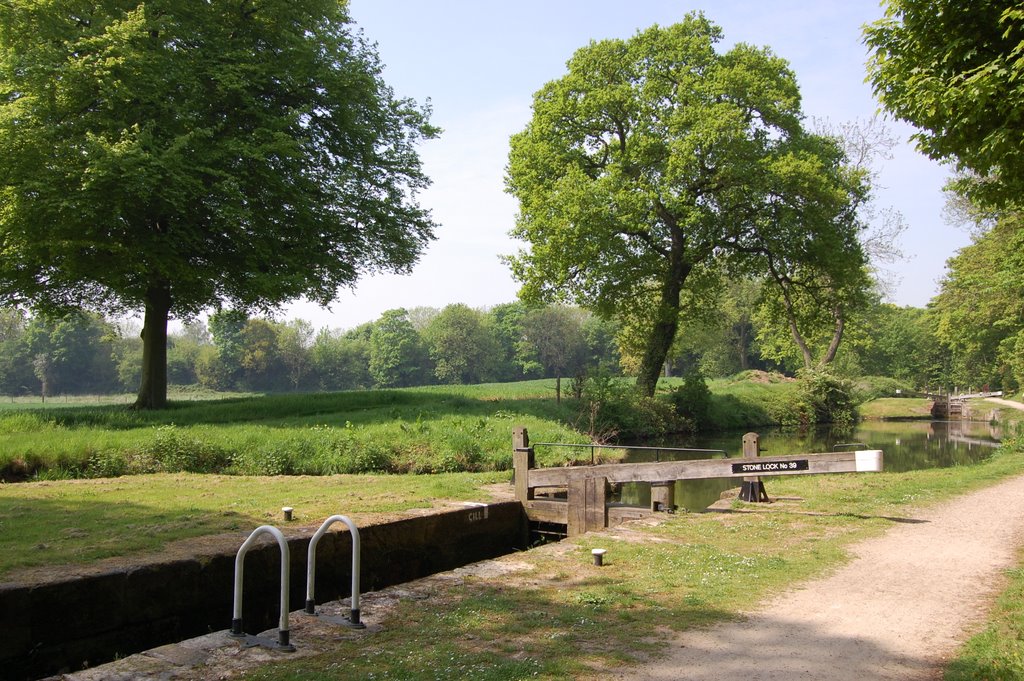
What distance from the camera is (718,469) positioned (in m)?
→ 12.1

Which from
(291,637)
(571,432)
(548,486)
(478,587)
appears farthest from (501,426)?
(291,637)

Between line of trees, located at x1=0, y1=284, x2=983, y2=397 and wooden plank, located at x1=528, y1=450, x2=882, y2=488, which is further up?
line of trees, located at x1=0, y1=284, x2=983, y2=397

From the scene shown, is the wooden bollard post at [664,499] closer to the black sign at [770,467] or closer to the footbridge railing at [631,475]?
the footbridge railing at [631,475]

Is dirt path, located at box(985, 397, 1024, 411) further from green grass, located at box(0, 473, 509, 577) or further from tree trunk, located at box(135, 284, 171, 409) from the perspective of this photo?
tree trunk, located at box(135, 284, 171, 409)

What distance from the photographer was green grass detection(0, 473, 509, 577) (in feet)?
29.2

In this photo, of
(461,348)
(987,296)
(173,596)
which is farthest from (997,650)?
(461,348)

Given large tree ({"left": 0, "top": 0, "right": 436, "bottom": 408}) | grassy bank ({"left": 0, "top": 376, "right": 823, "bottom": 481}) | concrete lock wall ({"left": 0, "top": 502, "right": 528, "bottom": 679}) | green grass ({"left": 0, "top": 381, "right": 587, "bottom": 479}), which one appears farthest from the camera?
large tree ({"left": 0, "top": 0, "right": 436, "bottom": 408})

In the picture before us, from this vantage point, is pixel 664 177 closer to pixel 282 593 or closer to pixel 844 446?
pixel 844 446

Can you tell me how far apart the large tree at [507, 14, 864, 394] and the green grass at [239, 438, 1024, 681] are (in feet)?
60.8

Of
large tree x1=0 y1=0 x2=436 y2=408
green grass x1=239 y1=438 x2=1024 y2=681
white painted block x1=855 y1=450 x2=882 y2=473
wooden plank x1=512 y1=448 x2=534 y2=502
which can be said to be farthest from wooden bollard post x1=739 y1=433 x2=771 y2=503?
large tree x1=0 y1=0 x2=436 y2=408

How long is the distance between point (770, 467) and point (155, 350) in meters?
21.6

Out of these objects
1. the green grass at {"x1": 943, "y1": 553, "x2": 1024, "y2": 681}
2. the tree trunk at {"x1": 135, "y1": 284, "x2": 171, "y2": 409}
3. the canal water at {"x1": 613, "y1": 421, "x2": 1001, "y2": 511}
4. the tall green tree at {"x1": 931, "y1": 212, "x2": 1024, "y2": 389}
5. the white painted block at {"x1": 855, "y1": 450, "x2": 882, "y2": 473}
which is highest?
the tall green tree at {"x1": 931, "y1": 212, "x2": 1024, "y2": 389}

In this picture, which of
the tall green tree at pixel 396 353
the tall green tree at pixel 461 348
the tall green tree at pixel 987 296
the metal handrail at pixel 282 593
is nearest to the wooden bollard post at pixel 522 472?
the metal handrail at pixel 282 593

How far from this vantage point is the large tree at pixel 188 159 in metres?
20.5
